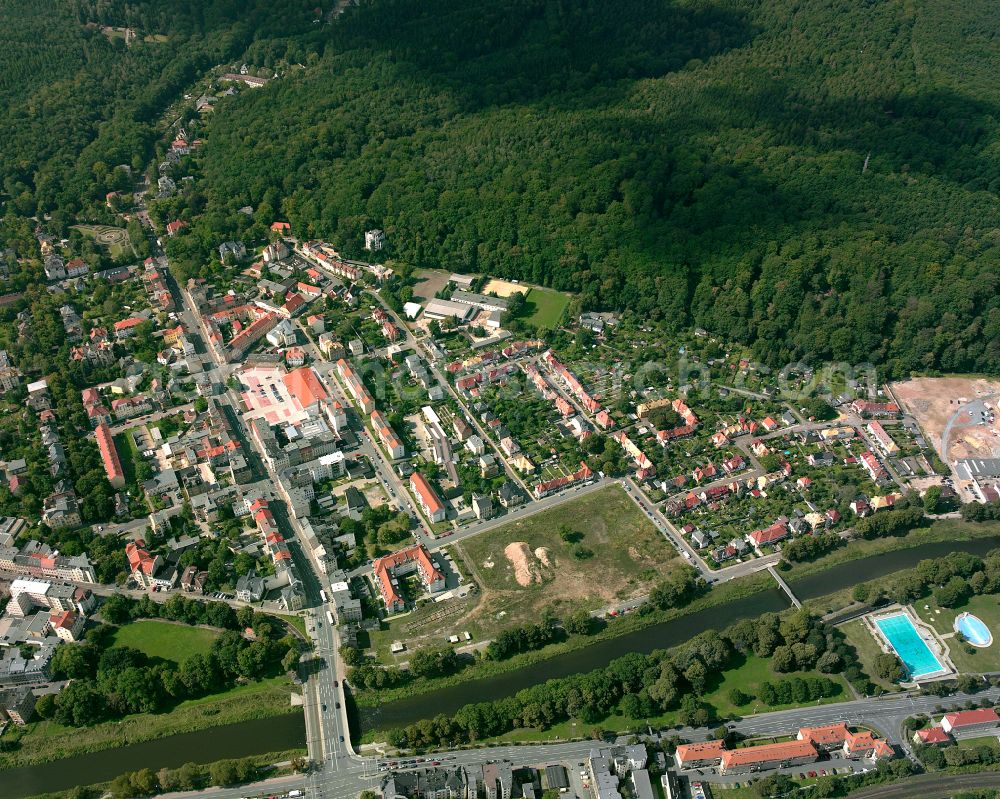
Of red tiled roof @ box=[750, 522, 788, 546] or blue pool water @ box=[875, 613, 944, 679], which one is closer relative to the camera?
blue pool water @ box=[875, 613, 944, 679]

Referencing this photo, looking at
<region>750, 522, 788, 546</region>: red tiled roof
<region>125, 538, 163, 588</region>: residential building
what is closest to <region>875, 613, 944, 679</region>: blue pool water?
<region>750, 522, 788, 546</region>: red tiled roof

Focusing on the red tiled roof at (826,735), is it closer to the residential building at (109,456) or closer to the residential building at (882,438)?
the residential building at (882,438)

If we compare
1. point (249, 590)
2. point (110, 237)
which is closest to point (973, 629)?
point (249, 590)

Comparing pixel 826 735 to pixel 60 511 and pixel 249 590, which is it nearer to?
pixel 249 590

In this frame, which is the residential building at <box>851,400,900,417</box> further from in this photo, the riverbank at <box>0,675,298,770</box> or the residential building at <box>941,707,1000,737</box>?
the riverbank at <box>0,675,298,770</box>

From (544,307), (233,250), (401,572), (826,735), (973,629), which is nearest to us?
(826,735)
